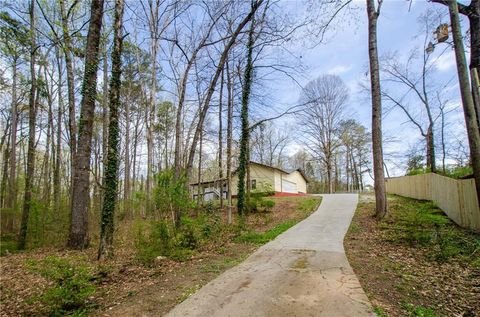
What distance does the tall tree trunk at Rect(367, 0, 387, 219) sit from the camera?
32.8 feet

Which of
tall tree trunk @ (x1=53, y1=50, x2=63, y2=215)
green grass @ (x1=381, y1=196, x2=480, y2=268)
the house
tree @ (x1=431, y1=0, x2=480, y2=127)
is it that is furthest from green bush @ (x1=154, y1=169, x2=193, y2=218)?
the house

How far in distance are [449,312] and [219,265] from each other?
3.99m

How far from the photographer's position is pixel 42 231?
34.2ft

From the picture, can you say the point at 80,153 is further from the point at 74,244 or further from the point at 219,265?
the point at 219,265

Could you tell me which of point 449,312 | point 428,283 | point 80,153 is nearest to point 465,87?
point 428,283

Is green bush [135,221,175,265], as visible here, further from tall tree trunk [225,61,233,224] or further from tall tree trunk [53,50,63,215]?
tall tree trunk [53,50,63,215]

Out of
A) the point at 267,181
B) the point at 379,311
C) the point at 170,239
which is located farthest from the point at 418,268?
the point at 267,181

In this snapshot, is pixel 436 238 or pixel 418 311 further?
pixel 436 238

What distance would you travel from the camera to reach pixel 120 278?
5.20 metres

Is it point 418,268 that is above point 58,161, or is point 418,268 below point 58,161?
below

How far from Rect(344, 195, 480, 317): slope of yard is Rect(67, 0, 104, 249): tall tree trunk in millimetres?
7743

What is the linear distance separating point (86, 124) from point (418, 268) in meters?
9.04

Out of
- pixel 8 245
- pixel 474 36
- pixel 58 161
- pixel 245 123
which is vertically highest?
pixel 474 36

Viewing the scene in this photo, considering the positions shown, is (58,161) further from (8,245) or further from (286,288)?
(286,288)
